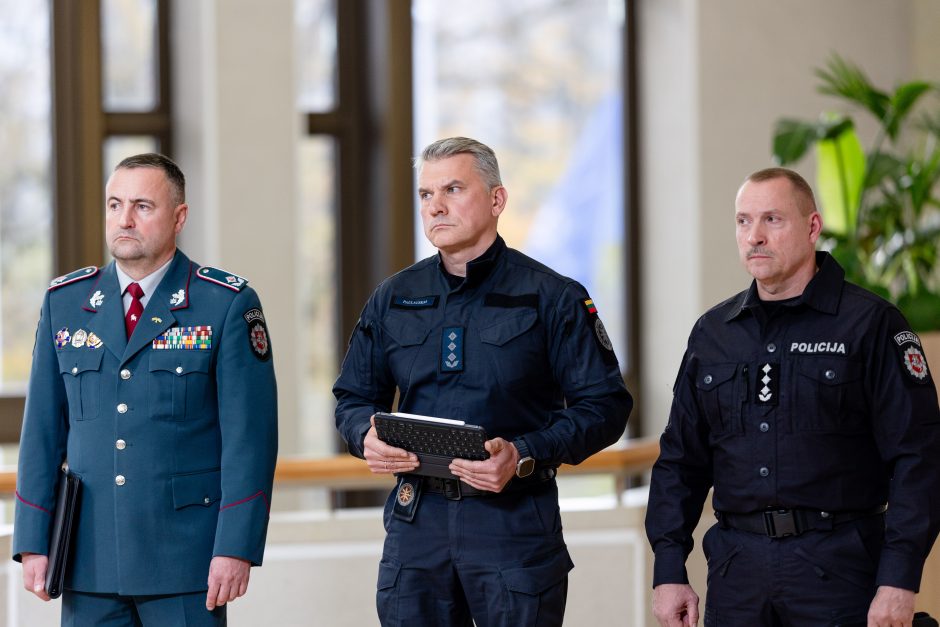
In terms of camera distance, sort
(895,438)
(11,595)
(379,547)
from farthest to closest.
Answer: (379,547)
(11,595)
(895,438)

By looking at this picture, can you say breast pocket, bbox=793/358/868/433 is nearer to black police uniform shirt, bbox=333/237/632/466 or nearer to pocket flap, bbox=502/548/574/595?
black police uniform shirt, bbox=333/237/632/466

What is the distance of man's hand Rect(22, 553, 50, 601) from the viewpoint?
2160 millimetres

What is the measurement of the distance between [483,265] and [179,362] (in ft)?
2.03

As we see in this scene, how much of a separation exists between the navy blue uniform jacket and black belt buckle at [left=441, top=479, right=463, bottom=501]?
363mm

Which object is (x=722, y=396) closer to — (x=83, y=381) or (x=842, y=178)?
(x=83, y=381)

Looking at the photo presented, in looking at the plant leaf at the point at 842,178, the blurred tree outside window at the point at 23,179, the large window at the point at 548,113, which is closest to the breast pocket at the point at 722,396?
the plant leaf at the point at 842,178

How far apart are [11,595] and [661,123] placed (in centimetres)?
319

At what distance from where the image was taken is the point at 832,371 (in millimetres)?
2088

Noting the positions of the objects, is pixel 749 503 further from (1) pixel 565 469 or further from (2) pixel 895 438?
(1) pixel 565 469

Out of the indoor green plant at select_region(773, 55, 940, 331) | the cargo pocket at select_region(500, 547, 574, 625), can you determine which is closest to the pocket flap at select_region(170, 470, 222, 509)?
the cargo pocket at select_region(500, 547, 574, 625)

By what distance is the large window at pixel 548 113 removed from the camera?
4.98 meters

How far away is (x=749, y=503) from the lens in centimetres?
211

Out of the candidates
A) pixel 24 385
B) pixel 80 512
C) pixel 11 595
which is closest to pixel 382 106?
pixel 24 385

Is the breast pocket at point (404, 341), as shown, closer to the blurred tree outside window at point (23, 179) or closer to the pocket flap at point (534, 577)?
the pocket flap at point (534, 577)
